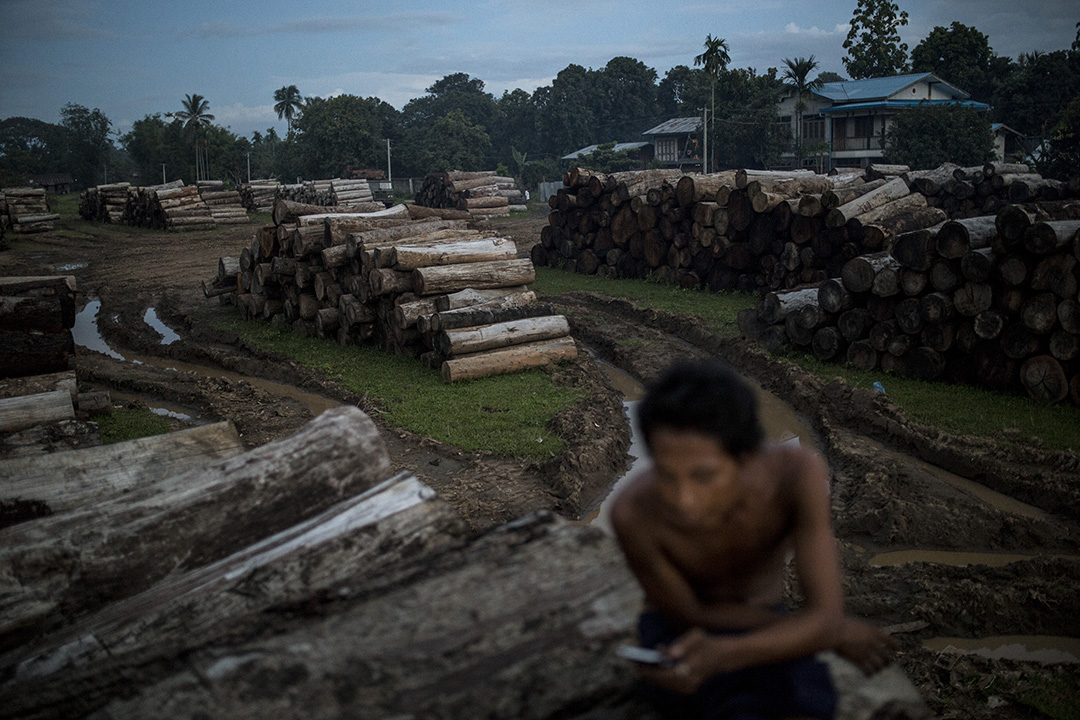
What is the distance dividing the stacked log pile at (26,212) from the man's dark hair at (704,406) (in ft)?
110

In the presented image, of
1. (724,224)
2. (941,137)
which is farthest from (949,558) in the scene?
(941,137)

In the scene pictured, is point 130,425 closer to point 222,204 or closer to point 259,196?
point 222,204

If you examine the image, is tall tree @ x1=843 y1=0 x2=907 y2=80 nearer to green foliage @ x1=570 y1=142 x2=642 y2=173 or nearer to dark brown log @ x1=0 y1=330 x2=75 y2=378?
green foliage @ x1=570 y1=142 x2=642 y2=173

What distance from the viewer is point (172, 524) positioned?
3.02 meters

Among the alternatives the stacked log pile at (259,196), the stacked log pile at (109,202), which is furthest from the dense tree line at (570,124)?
the stacked log pile at (109,202)

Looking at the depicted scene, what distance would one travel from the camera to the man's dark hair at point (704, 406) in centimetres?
182

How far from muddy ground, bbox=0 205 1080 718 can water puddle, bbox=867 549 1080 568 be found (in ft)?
0.19

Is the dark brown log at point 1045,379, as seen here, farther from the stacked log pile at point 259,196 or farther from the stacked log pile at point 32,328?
the stacked log pile at point 259,196

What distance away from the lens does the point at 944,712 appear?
4059mm

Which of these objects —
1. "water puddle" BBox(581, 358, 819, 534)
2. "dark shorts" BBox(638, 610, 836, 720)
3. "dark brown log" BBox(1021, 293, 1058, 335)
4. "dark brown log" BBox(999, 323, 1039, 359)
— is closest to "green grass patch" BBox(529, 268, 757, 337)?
"water puddle" BBox(581, 358, 819, 534)

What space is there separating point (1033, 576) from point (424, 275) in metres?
7.84

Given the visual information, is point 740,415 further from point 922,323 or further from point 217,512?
point 922,323

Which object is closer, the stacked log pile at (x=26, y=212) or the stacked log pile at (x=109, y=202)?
the stacked log pile at (x=26, y=212)

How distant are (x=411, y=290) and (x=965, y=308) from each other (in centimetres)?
712
